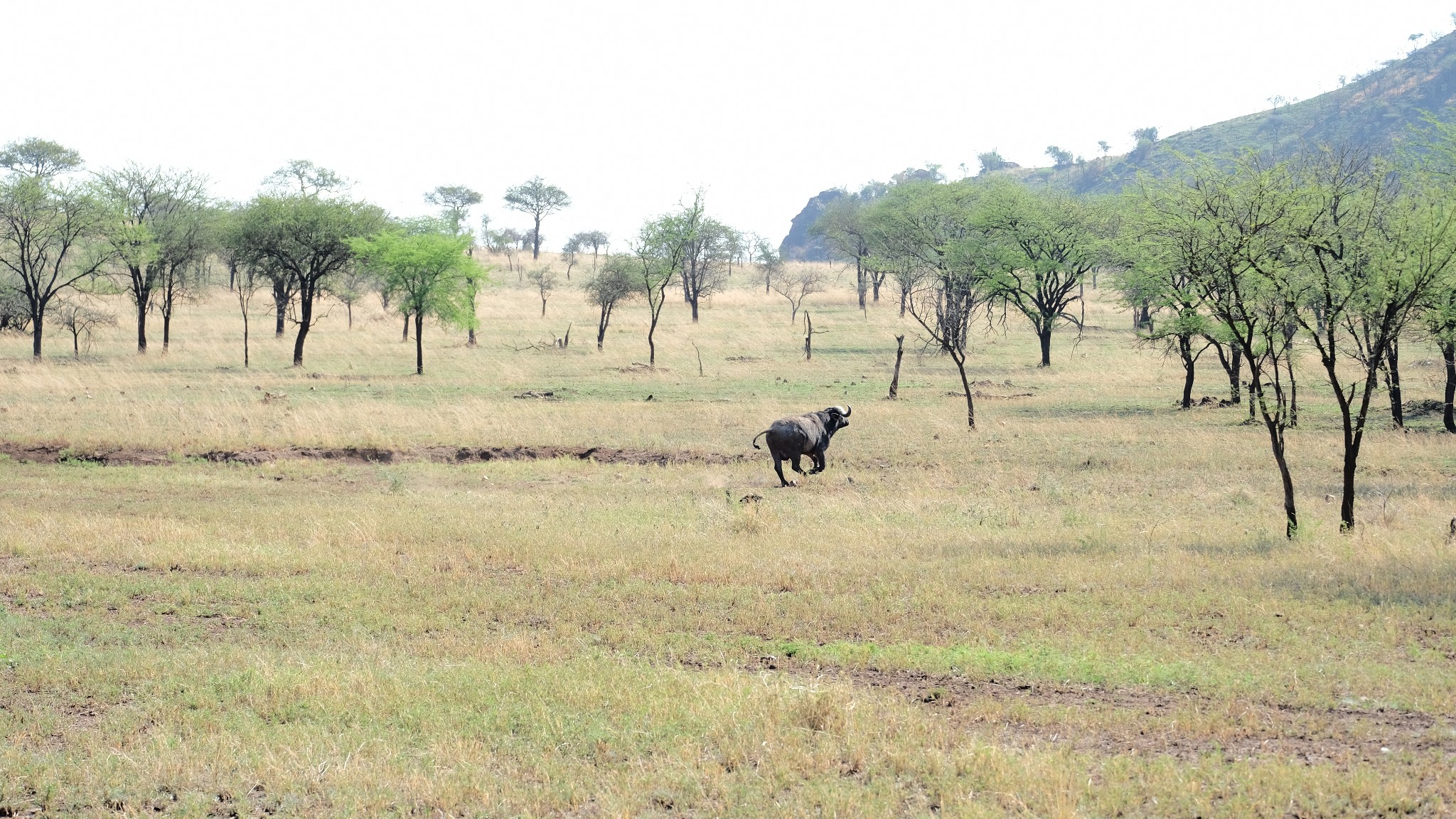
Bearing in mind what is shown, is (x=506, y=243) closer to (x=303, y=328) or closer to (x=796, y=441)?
(x=303, y=328)

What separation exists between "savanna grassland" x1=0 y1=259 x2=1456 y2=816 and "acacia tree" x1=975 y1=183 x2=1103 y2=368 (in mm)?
24960

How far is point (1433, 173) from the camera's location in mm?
22172

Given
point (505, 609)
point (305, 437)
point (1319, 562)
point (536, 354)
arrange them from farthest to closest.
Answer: point (536, 354) < point (305, 437) < point (1319, 562) < point (505, 609)

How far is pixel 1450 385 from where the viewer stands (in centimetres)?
2570

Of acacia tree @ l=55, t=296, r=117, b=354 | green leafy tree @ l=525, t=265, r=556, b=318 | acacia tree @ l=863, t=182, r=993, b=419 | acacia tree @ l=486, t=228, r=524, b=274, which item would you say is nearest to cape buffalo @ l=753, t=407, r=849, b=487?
acacia tree @ l=863, t=182, r=993, b=419

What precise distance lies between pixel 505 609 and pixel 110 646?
3.25 metres

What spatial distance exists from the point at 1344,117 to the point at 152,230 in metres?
133

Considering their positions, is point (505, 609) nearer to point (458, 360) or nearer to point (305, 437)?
point (305, 437)

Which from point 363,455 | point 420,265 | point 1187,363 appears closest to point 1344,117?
point 1187,363

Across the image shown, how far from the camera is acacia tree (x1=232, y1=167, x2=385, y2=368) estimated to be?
4659 centimetres

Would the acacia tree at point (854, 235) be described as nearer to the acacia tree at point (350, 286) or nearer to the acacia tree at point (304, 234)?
the acacia tree at point (350, 286)

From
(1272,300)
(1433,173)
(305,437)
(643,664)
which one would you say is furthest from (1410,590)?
(305,437)

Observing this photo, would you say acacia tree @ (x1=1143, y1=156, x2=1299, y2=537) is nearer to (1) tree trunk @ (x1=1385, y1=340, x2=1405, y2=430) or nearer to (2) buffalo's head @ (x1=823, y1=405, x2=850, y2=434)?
(2) buffalo's head @ (x1=823, y1=405, x2=850, y2=434)

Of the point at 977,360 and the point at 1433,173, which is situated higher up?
the point at 1433,173
